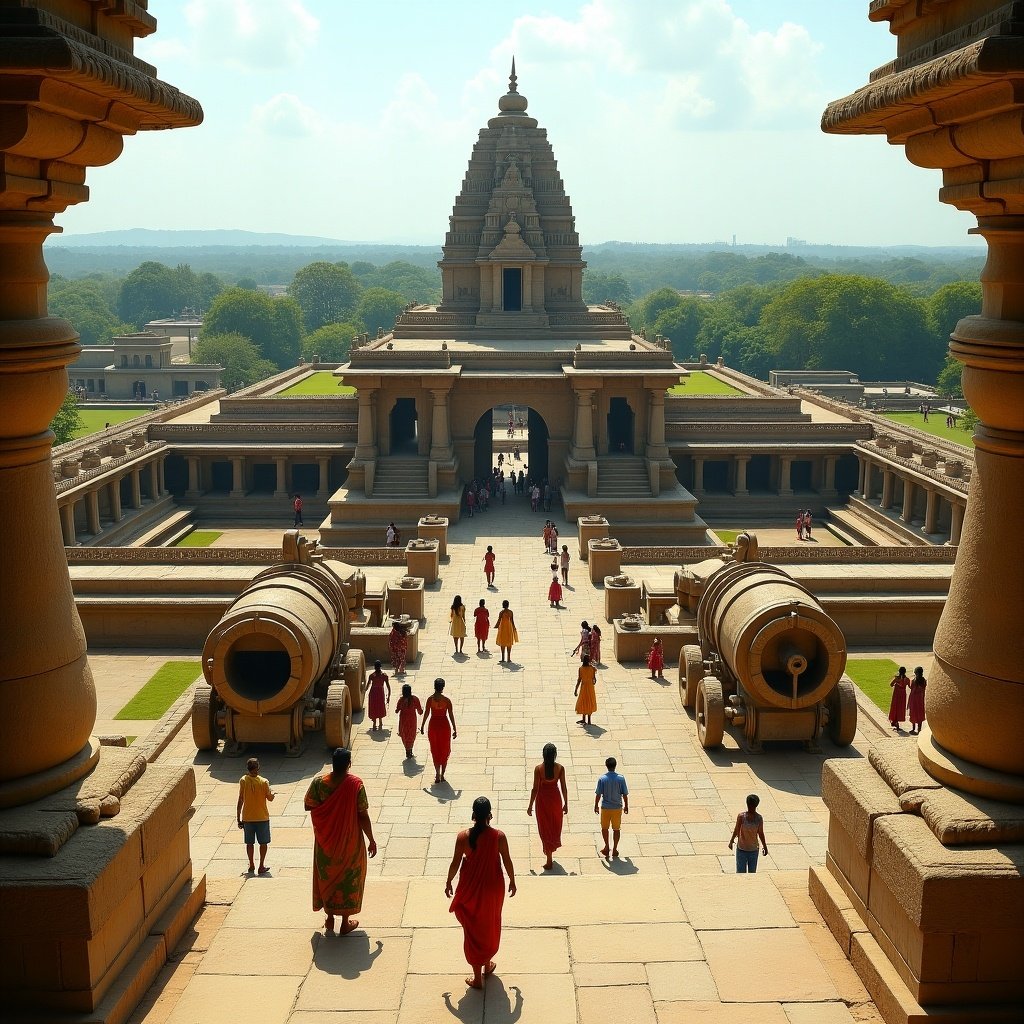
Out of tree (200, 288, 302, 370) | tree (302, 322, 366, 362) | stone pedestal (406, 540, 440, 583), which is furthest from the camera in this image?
tree (302, 322, 366, 362)

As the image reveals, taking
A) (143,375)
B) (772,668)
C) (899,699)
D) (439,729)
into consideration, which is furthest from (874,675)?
(143,375)

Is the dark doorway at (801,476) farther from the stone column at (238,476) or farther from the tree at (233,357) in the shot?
the tree at (233,357)

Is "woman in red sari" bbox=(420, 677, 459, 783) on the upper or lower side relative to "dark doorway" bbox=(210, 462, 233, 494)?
upper

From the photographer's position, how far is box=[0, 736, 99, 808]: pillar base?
683cm

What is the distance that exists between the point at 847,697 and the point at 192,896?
10.9m

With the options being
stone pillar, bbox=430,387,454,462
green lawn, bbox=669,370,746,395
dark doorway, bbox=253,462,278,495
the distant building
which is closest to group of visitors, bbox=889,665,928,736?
stone pillar, bbox=430,387,454,462

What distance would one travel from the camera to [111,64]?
6430 mm

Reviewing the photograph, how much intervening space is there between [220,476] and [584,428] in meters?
14.3

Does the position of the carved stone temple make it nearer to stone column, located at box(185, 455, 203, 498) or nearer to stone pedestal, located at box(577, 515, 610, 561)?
stone pedestal, located at box(577, 515, 610, 561)

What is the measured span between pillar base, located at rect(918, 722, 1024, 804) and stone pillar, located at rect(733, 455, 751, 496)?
3566 centimetres

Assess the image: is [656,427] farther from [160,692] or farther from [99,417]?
[99,417]

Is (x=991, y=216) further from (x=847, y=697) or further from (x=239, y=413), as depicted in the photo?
(x=239, y=413)

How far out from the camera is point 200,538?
1529 inches

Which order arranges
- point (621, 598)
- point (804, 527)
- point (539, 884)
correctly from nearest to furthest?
1. point (539, 884)
2. point (621, 598)
3. point (804, 527)
